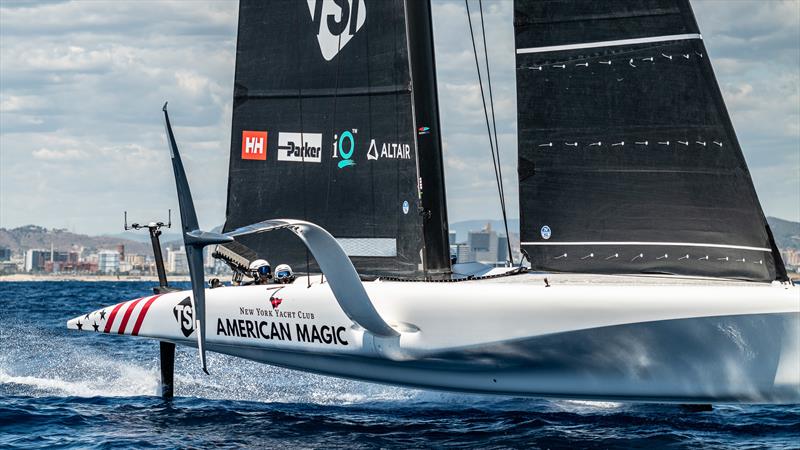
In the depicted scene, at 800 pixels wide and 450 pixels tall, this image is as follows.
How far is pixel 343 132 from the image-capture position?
41.7 ft

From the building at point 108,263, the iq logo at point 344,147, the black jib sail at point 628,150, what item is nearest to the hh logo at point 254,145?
the iq logo at point 344,147

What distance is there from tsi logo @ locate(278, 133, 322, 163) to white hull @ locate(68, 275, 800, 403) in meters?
1.80

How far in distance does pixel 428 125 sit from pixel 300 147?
1482 mm

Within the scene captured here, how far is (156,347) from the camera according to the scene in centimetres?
1992

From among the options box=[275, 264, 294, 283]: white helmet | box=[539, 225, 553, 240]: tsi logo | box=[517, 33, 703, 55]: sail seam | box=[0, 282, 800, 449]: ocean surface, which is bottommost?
box=[0, 282, 800, 449]: ocean surface

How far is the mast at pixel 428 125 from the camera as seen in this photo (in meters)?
12.5

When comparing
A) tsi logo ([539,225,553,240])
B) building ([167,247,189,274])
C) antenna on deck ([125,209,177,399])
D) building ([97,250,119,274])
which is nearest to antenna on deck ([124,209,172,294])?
antenna on deck ([125,209,177,399])

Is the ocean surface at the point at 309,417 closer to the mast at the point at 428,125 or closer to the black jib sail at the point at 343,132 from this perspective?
the black jib sail at the point at 343,132

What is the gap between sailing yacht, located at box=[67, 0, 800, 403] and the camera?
9766 mm

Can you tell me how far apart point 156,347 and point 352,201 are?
8502 millimetres

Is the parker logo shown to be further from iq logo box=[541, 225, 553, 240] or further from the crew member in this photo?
iq logo box=[541, 225, 553, 240]

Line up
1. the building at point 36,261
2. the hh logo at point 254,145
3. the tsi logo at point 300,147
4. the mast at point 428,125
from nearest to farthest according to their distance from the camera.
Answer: the mast at point 428,125
the tsi logo at point 300,147
the hh logo at point 254,145
the building at point 36,261

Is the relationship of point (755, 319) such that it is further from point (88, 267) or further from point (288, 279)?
point (88, 267)

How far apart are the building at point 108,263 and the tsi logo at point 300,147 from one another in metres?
164
